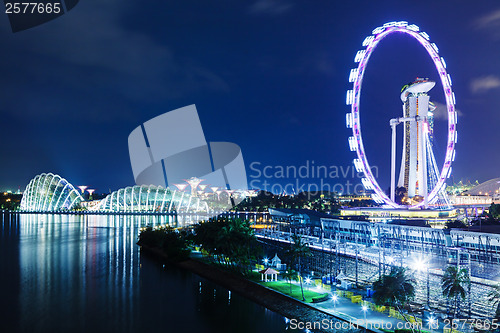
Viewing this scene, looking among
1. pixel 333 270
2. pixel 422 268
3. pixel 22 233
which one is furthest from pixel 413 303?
pixel 22 233

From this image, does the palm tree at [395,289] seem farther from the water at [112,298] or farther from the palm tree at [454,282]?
the water at [112,298]

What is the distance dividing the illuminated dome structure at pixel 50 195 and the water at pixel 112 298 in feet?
285

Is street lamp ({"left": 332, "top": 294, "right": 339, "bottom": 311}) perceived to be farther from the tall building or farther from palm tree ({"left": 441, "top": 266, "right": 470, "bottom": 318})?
the tall building

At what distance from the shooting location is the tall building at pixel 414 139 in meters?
72.3

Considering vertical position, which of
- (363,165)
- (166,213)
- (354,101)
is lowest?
(166,213)

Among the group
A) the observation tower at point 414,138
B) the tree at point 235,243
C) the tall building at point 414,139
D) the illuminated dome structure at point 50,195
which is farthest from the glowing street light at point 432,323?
the illuminated dome structure at point 50,195

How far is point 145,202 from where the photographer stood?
118 m

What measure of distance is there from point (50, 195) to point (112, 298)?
110270 millimetres

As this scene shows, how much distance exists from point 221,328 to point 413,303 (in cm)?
1078

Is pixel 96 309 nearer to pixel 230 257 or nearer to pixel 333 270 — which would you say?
pixel 230 257

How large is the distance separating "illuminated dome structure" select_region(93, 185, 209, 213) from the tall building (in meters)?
63.3

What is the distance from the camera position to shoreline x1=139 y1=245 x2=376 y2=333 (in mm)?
20308

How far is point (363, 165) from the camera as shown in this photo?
49.2 m

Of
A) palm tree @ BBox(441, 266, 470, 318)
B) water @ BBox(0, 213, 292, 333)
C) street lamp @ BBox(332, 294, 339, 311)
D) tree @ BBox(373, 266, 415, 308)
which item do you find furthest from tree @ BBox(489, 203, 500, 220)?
water @ BBox(0, 213, 292, 333)
